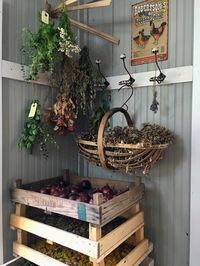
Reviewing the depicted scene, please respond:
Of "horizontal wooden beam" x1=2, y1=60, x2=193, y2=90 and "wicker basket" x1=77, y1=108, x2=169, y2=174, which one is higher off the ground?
"horizontal wooden beam" x1=2, y1=60, x2=193, y2=90

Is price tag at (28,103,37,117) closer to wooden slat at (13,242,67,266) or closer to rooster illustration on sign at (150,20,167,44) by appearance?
wooden slat at (13,242,67,266)

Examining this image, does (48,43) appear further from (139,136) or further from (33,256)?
(33,256)

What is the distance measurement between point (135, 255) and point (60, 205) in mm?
572

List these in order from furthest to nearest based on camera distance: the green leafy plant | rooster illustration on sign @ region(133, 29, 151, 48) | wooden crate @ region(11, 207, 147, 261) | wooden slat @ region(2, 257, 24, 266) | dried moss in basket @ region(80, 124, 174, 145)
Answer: rooster illustration on sign @ region(133, 29, 151, 48), the green leafy plant, wooden slat @ region(2, 257, 24, 266), dried moss in basket @ region(80, 124, 174, 145), wooden crate @ region(11, 207, 147, 261)

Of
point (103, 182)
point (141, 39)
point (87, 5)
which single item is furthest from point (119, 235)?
point (87, 5)

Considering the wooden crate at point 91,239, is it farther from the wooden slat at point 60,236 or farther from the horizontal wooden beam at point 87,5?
the horizontal wooden beam at point 87,5

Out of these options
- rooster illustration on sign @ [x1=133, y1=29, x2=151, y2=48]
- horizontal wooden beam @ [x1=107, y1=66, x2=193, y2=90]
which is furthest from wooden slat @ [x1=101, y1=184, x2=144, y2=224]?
rooster illustration on sign @ [x1=133, y1=29, x2=151, y2=48]

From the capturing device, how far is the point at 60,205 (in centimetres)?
127

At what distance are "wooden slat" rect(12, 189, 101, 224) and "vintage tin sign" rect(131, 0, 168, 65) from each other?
43.0 inches

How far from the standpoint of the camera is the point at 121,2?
1767 mm

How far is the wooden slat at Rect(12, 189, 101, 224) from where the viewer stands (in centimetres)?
→ 115

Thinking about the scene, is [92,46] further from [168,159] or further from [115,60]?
[168,159]

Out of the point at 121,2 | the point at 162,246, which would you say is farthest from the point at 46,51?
the point at 162,246

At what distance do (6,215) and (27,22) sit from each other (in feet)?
4.30
